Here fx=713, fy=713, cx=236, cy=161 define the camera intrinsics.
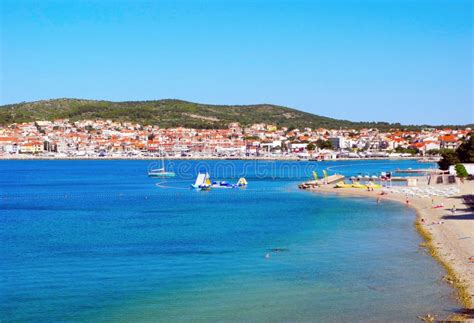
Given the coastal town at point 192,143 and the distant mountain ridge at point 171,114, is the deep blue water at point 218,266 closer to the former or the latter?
the coastal town at point 192,143

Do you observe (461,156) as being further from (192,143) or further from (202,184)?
(192,143)

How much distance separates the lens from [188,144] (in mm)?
125750

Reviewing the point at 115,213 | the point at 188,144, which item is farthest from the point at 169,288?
the point at 188,144

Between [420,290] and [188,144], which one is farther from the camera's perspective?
[188,144]

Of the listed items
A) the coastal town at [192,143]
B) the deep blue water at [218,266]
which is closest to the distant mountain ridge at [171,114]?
the coastal town at [192,143]

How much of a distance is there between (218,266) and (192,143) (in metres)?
111

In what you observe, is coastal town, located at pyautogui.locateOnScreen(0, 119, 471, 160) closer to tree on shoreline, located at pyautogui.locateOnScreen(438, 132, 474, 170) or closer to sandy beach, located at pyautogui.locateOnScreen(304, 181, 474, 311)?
tree on shoreline, located at pyautogui.locateOnScreen(438, 132, 474, 170)

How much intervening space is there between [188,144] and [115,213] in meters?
95.9

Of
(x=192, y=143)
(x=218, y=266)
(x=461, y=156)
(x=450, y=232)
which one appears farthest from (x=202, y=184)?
(x=192, y=143)

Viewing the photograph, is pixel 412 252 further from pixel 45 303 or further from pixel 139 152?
pixel 139 152

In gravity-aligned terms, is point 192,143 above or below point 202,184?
above

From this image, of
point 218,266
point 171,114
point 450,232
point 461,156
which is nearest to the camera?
point 218,266

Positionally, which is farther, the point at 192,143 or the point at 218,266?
the point at 192,143

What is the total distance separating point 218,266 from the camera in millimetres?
16516
